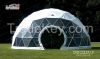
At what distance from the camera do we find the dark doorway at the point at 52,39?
35.4m

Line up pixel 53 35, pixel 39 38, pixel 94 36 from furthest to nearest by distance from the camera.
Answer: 1. pixel 94 36
2. pixel 53 35
3. pixel 39 38

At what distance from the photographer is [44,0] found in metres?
63.1

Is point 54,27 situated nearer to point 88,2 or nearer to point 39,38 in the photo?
point 39,38

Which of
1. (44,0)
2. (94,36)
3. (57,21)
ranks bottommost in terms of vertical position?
(94,36)

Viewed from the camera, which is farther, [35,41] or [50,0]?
[50,0]

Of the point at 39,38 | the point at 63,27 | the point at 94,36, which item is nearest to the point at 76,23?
the point at 63,27

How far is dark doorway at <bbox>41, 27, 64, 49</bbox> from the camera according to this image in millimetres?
35444

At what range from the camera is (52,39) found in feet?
119

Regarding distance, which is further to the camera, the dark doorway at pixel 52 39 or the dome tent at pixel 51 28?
the dark doorway at pixel 52 39

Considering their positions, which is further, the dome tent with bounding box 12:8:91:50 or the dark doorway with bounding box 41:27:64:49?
the dark doorway with bounding box 41:27:64:49

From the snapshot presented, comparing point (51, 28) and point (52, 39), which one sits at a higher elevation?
point (51, 28)

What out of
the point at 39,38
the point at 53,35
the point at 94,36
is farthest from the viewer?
the point at 94,36

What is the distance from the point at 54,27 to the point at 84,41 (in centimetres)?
289

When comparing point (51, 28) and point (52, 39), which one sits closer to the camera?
point (51, 28)
